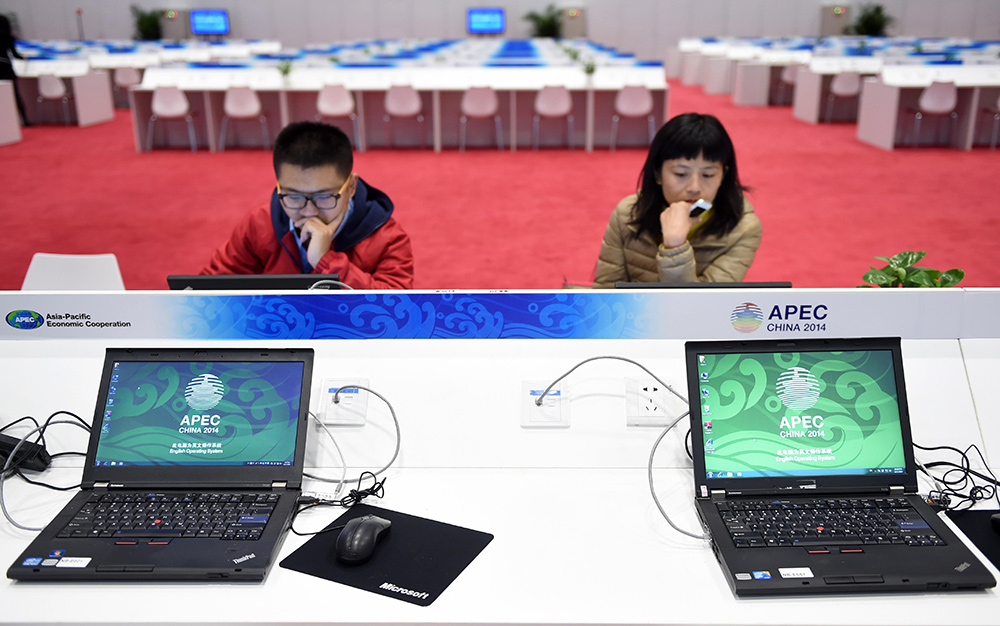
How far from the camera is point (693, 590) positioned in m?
1.16

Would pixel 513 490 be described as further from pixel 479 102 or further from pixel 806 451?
pixel 479 102

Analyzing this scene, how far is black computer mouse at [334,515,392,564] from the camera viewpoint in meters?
1.22

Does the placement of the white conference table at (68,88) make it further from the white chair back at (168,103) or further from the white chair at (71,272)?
the white chair at (71,272)

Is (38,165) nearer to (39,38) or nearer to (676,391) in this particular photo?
(676,391)

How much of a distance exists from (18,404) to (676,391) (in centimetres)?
140

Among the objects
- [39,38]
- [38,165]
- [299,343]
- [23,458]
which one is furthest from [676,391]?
[39,38]

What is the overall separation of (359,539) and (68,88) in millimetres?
11715

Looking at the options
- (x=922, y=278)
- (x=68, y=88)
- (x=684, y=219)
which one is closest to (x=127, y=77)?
(x=68, y=88)

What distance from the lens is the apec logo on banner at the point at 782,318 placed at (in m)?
1.58

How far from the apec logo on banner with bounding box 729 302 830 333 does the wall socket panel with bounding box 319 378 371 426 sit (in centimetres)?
80

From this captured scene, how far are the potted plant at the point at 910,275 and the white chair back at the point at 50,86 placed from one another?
36.4 feet

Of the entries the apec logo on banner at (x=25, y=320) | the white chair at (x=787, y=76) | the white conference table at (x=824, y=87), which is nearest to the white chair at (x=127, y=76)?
the white conference table at (x=824, y=87)

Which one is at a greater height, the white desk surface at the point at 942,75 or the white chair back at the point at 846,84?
the white desk surface at the point at 942,75

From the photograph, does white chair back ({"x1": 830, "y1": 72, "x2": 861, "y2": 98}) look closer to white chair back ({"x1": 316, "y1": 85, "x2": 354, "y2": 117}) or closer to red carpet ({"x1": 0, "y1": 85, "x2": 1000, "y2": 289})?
red carpet ({"x1": 0, "y1": 85, "x2": 1000, "y2": 289})
